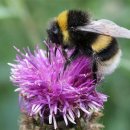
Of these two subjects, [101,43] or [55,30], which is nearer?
[101,43]

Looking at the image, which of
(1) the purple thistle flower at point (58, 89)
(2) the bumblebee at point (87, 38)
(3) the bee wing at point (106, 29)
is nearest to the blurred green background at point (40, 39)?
(1) the purple thistle flower at point (58, 89)

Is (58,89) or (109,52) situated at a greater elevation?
(109,52)

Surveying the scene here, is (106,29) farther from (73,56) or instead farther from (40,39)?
(40,39)

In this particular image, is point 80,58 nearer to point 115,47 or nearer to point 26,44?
point 115,47

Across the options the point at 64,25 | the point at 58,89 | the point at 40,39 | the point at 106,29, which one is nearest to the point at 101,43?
the point at 106,29

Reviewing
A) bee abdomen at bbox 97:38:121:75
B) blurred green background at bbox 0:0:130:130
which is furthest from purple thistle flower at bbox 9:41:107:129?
blurred green background at bbox 0:0:130:130

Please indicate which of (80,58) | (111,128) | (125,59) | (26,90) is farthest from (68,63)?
(111,128)

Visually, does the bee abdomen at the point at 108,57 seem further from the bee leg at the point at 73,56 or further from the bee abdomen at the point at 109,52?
the bee leg at the point at 73,56
